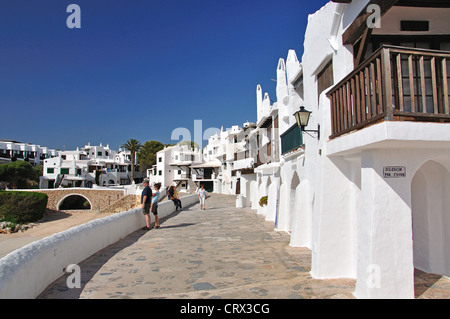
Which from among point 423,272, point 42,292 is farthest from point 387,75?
point 42,292

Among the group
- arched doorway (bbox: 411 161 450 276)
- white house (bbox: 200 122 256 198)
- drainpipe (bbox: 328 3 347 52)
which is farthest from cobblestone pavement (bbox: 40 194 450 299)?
white house (bbox: 200 122 256 198)

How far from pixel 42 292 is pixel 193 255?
3.62 metres

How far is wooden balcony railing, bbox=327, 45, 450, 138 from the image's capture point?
4.32 meters

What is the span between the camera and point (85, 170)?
221 ft

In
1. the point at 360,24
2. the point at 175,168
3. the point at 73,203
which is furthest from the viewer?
the point at 175,168

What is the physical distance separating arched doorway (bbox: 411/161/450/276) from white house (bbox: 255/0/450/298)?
0.06 ft

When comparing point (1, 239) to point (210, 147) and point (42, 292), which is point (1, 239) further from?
point (210, 147)

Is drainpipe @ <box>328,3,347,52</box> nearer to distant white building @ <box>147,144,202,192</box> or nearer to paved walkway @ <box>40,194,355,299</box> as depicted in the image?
paved walkway @ <box>40,194,355,299</box>

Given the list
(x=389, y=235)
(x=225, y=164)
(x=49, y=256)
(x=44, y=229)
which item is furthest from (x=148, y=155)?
(x=389, y=235)

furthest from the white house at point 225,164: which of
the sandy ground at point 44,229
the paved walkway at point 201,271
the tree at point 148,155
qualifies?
the paved walkway at point 201,271

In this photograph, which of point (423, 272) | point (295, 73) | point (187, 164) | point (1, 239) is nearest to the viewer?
point (423, 272)

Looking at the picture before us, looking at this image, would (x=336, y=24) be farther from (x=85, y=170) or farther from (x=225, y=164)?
(x=85, y=170)

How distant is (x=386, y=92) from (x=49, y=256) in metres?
6.16

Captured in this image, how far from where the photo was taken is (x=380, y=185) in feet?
15.5
